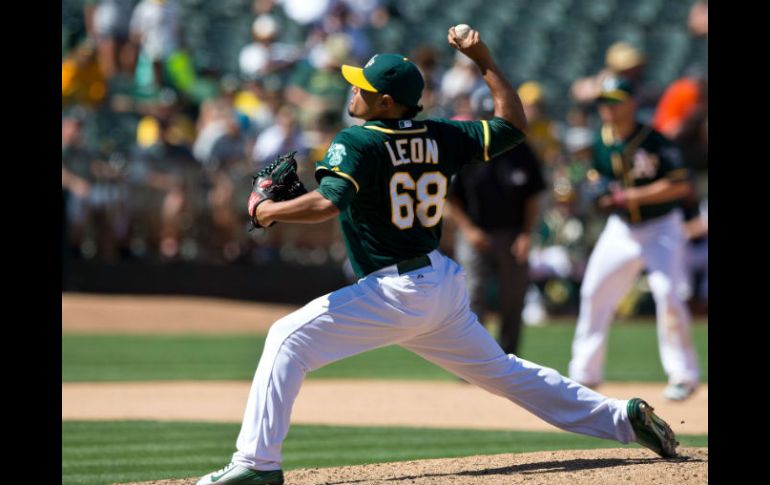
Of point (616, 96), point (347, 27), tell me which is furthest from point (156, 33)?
point (616, 96)

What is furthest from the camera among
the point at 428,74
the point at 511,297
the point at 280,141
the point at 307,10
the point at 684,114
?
the point at 307,10

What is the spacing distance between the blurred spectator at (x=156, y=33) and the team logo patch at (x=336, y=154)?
11.3 m

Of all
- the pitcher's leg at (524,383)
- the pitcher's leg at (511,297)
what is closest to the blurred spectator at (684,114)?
the pitcher's leg at (511,297)

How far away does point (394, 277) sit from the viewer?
5.07 meters

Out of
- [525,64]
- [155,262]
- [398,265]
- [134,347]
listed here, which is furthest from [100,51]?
[398,265]

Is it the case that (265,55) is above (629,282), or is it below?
above

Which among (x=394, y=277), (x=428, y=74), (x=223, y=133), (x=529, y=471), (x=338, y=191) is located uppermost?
(x=428, y=74)

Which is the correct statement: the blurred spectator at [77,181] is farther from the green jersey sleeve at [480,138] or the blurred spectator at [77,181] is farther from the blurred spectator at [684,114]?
A: the green jersey sleeve at [480,138]

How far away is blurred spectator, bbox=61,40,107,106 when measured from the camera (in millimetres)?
15039

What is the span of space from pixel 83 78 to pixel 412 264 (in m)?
11.0

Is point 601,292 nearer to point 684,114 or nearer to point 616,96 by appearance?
point 616,96

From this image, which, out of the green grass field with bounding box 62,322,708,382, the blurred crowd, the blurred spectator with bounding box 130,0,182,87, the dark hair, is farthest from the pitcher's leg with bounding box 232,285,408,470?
the blurred spectator with bounding box 130,0,182,87

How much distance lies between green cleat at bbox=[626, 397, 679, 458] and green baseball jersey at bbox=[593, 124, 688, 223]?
10.9 feet
